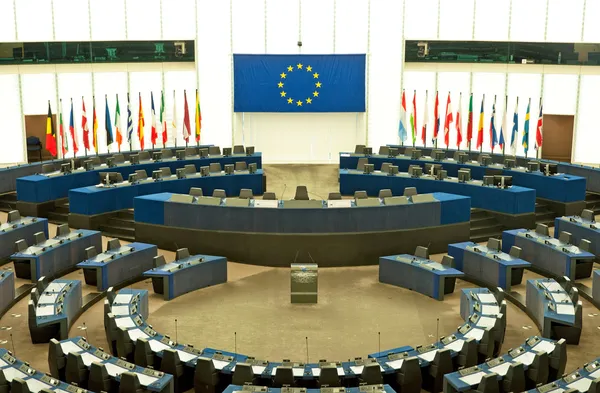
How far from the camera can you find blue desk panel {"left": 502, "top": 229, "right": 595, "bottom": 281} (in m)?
19.4

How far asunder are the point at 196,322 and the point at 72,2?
18169mm

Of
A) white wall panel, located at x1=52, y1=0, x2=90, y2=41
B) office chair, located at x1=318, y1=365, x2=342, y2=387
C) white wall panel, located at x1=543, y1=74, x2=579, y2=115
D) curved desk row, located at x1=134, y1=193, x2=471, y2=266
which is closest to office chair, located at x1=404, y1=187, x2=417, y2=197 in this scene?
curved desk row, located at x1=134, y1=193, x2=471, y2=266

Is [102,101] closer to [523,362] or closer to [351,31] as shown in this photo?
[351,31]

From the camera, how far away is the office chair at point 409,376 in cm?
1375

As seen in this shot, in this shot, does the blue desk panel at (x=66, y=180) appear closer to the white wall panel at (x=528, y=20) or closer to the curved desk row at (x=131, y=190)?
the curved desk row at (x=131, y=190)

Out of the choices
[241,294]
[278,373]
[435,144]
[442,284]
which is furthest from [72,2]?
[278,373]

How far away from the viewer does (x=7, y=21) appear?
102 ft

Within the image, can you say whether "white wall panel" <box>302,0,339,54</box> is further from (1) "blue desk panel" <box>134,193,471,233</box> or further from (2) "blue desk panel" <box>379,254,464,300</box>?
(2) "blue desk panel" <box>379,254,464,300</box>

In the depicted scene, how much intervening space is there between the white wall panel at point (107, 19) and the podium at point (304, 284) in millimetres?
16478

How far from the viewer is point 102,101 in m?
32.3

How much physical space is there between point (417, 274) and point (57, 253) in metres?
8.76

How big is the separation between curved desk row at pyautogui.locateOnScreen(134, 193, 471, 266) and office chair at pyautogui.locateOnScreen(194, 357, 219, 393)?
26.1ft

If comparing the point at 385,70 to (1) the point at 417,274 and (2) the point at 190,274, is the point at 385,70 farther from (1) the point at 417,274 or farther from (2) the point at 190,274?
(2) the point at 190,274

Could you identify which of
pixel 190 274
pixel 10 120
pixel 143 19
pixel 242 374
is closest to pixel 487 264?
pixel 190 274
